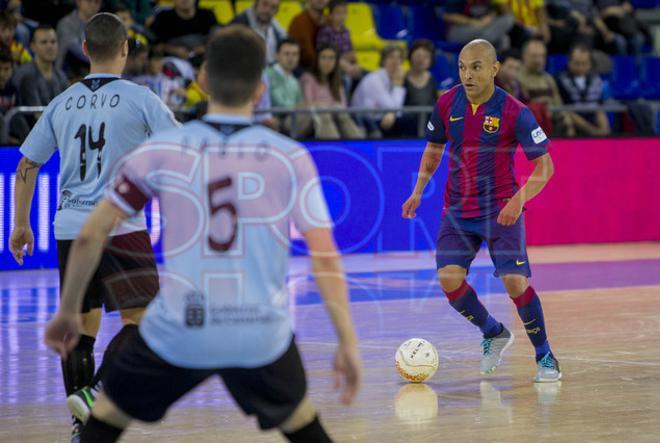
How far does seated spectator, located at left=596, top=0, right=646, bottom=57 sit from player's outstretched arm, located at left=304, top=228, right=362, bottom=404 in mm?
19384

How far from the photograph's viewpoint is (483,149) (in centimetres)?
927

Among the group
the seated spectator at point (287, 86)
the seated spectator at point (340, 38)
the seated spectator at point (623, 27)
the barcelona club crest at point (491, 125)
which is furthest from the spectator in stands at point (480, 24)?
the barcelona club crest at point (491, 125)

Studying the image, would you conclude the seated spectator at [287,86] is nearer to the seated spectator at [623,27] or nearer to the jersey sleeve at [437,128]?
the jersey sleeve at [437,128]

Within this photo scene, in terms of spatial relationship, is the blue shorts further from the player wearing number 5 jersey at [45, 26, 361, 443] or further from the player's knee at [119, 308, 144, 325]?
the player wearing number 5 jersey at [45, 26, 361, 443]

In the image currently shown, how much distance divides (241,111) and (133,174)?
43cm

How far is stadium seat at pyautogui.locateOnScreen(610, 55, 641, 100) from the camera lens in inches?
883

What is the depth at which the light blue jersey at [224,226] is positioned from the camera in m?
4.55

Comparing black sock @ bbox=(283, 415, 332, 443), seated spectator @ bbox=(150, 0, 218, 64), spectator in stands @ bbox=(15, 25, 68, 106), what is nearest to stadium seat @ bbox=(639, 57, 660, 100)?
seated spectator @ bbox=(150, 0, 218, 64)

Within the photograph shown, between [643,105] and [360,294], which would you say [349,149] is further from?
[643,105]

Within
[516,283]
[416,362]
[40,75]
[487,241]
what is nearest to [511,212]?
[487,241]

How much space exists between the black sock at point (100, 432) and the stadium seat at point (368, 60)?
51.7 feet

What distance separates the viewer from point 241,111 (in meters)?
4.62

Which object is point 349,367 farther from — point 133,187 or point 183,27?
point 183,27

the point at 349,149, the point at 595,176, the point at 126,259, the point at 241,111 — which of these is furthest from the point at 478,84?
the point at 595,176
